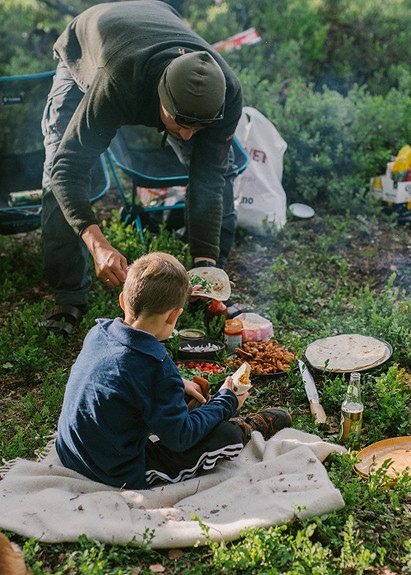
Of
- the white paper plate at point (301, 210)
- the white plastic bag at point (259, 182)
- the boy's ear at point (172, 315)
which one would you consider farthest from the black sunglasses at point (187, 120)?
the white paper plate at point (301, 210)

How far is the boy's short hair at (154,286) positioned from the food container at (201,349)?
1.18 m

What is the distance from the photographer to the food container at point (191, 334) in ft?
12.7

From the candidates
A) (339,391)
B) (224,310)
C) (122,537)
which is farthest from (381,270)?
(122,537)

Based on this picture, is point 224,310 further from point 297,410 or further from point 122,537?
point 122,537

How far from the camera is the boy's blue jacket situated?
249 cm

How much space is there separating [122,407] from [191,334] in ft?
4.72

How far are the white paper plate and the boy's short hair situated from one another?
382 centimetres

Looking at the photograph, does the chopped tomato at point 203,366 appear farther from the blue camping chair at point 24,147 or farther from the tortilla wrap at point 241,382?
the blue camping chair at point 24,147

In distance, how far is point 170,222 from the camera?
567 centimetres

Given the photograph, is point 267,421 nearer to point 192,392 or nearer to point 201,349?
point 192,392

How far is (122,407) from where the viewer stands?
252 centimetres

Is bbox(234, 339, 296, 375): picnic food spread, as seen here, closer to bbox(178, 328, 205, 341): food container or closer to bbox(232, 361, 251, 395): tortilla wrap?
bbox(178, 328, 205, 341): food container

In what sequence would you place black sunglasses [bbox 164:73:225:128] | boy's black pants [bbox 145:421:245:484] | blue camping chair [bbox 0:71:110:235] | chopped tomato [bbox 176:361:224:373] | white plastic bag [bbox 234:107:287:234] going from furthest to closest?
white plastic bag [bbox 234:107:287:234] → blue camping chair [bbox 0:71:110:235] → chopped tomato [bbox 176:361:224:373] → black sunglasses [bbox 164:73:225:128] → boy's black pants [bbox 145:421:245:484]

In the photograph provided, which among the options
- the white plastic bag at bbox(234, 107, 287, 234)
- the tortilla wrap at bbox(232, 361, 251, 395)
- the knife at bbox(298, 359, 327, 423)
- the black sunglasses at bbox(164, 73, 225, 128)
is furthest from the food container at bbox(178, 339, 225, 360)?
the white plastic bag at bbox(234, 107, 287, 234)
